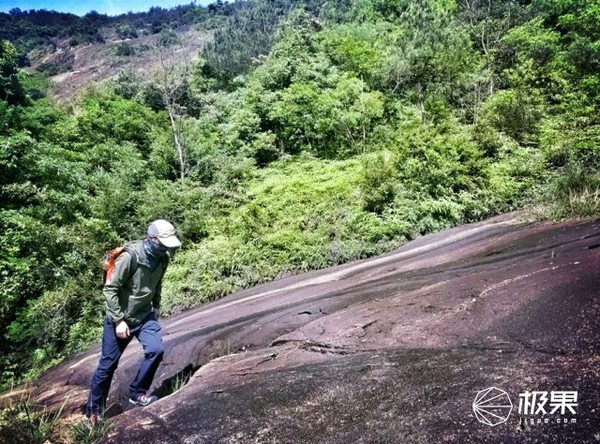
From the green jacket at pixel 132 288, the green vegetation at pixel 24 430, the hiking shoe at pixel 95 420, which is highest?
the green jacket at pixel 132 288

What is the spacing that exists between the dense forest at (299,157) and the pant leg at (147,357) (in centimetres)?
812

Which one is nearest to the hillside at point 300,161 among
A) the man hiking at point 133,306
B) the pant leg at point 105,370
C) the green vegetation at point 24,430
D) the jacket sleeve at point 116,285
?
the green vegetation at point 24,430

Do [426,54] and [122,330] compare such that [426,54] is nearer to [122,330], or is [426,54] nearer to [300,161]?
[300,161]

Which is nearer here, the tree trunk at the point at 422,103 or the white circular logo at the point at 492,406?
the white circular logo at the point at 492,406

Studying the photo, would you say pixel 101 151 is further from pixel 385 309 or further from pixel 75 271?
pixel 385 309

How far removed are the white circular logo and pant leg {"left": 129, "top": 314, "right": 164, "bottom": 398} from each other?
3.06 meters

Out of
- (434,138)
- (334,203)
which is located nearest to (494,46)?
(434,138)

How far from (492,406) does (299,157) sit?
26129mm

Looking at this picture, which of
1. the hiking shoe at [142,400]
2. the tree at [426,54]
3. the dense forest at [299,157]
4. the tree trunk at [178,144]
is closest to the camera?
the hiking shoe at [142,400]

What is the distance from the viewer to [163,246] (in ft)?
13.9

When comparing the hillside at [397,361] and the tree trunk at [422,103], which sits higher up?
the tree trunk at [422,103]

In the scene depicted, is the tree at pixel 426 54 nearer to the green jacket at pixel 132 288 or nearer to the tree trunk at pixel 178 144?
the tree trunk at pixel 178 144

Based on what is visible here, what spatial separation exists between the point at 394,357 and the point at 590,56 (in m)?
22.1

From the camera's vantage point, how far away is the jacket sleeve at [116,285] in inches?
164
